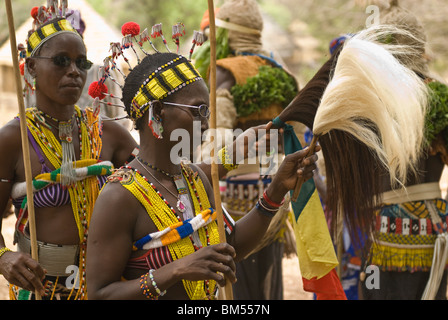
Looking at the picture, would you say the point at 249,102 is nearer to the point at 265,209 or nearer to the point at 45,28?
the point at 45,28

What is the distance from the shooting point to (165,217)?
259cm

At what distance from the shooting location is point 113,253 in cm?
244

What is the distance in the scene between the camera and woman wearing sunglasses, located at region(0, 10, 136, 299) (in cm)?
337

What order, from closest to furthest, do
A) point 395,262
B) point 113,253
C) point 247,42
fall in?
1. point 113,253
2. point 395,262
3. point 247,42

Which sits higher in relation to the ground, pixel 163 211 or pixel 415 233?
pixel 163 211

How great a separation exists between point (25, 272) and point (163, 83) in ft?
3.63

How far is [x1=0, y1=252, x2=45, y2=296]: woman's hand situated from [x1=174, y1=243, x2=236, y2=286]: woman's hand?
2.69 ft

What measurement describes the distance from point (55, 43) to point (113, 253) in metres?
1.52

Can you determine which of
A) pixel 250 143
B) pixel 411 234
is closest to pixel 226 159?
pixel 250 143

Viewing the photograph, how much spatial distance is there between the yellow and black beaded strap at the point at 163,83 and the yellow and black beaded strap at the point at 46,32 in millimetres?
1050

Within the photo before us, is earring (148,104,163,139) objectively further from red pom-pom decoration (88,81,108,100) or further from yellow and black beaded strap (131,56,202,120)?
red pom-pom decoration (88,81,108,100)

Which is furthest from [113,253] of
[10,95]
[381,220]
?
[10,95]

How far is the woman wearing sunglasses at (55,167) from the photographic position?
3365 mm
